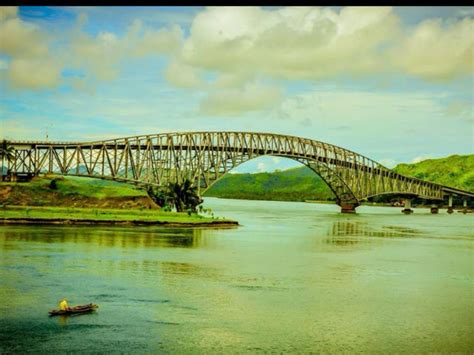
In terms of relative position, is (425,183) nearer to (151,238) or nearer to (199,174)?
(199,174)

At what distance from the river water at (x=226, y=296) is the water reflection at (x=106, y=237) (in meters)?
0.19

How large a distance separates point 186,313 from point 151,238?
2958 centimetres

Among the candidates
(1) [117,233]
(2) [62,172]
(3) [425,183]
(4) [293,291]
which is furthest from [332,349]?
(3) [425,183]

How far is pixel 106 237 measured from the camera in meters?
54.4

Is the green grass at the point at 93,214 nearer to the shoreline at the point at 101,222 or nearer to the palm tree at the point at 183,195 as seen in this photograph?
the shoreline at the point at 101,222

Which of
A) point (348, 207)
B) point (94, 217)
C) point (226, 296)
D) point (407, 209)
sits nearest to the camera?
point (226, 296)

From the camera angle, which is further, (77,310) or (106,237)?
(106,237)

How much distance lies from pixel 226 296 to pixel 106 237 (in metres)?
25.9

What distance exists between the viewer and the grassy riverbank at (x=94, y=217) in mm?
65062

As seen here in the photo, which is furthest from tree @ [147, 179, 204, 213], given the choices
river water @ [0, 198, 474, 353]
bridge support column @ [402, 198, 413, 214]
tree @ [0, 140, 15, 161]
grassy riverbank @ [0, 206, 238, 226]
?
bridge support column @ [402, 198, 413, 214]

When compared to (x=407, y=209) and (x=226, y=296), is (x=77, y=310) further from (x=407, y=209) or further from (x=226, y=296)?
(x=407, y=209)

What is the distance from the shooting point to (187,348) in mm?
22016

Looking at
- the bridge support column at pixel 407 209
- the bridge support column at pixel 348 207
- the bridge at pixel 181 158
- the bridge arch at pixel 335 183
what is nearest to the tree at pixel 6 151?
the bridge at pixel 181 158

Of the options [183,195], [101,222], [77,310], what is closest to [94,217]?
[101,222]
